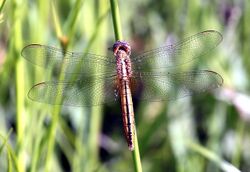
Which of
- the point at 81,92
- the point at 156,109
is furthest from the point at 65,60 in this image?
the point at 156,109

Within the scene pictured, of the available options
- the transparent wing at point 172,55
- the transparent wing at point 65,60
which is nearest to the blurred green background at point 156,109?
the transparent wing at point 65,60

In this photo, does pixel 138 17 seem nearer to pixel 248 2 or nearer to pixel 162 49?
pixel 248 2

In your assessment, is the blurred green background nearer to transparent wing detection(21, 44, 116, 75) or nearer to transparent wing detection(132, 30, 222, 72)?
transparent wing detection(21, 44, 116, 75)

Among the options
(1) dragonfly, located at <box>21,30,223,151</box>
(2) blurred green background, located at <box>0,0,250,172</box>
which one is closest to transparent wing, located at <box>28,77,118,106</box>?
(1) dragonfly, located at <box>21,30,223,151</box>

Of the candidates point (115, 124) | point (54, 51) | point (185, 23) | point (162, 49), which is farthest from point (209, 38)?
point (115, 124)

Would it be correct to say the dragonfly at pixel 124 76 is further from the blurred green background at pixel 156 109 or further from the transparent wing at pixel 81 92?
the blurred green background at pixel 156 109

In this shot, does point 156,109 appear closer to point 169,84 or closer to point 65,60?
point 169,84
